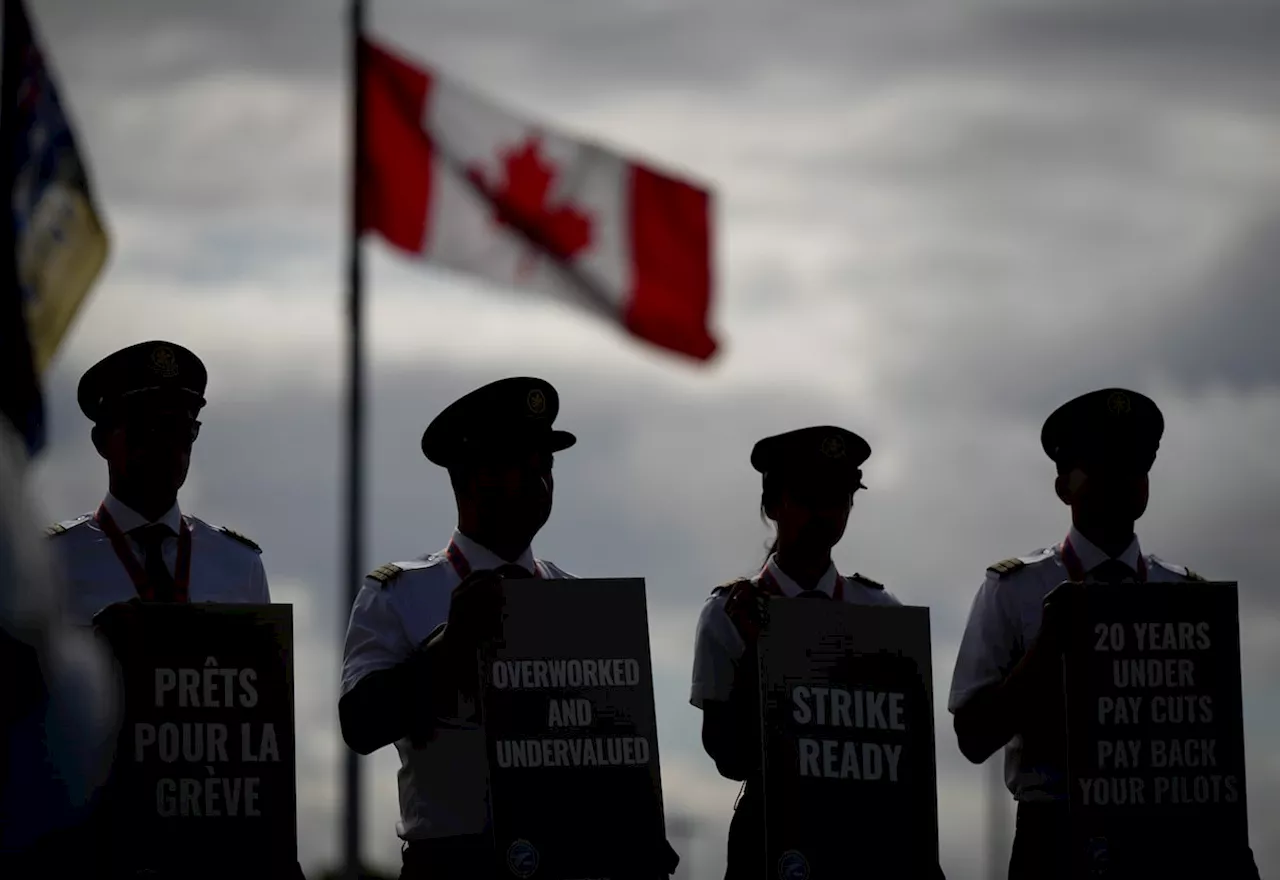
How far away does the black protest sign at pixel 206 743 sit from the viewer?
7.67 meters

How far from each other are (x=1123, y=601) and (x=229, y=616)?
3.06m

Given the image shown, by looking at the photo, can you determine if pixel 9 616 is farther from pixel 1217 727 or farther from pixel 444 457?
pixel 1217 727

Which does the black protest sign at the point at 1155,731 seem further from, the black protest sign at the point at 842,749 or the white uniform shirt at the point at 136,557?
the white uniform shirt at the point at 136,557

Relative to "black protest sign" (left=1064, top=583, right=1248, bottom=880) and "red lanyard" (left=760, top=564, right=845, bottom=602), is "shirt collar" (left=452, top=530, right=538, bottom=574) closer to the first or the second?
"red lanyard" (left=760, top=564, right=845, bottom=602)

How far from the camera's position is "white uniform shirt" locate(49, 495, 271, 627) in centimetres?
829

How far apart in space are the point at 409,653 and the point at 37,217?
415 cm

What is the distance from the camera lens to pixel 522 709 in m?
7.93

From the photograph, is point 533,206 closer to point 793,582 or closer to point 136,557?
point 793,582

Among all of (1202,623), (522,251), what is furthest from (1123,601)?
(522,251)

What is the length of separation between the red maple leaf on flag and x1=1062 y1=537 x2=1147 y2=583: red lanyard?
7.44 m

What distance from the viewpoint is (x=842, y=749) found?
26.9 ft

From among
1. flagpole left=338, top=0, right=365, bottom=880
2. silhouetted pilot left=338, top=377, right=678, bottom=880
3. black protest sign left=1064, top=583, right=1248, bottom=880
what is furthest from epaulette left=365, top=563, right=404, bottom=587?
flagpole left=338, top=0, right=365, bottom=880

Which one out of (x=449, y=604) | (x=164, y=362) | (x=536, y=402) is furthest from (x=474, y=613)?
(x=164, y=362)

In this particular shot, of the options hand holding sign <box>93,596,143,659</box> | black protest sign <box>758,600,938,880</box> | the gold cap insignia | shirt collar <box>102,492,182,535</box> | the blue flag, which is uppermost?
the blue flag
